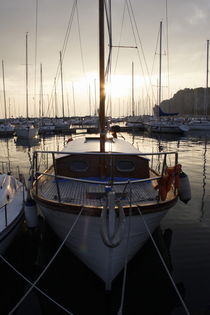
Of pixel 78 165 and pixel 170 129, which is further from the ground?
pixel 170 129

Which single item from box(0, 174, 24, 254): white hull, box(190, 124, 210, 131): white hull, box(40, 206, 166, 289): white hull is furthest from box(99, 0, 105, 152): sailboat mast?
box(190, 124, 210, 131): white hull

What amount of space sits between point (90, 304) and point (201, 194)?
9251 millimetres

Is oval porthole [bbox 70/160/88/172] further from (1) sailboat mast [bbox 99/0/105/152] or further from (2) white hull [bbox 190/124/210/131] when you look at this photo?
(2) white hull [bbox 190/124/210/131]

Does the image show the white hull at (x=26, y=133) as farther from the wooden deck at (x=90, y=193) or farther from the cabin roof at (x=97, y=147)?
the wooden deck at (x=90, y=193)

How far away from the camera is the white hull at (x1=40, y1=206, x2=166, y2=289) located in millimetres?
5855

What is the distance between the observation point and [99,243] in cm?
589

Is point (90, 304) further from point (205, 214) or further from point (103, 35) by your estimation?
point (103, 35)

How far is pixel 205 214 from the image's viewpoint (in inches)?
420

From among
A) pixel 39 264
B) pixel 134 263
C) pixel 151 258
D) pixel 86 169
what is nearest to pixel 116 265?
pixel 134 263

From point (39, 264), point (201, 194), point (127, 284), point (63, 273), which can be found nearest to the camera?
point (127, 284)

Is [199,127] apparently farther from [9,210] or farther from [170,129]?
[9,210]

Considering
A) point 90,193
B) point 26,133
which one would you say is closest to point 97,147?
point 90,193

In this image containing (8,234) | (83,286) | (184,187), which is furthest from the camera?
(184,187)

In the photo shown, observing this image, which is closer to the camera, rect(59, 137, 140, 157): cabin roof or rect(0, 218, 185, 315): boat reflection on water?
rect(0, 218, 185, 315): boat reflection on water
